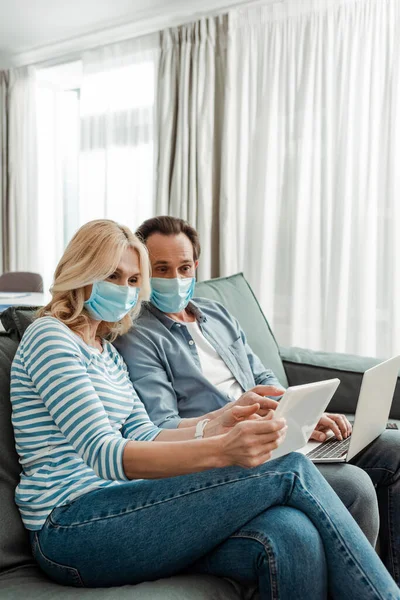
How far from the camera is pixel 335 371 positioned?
2.24 m

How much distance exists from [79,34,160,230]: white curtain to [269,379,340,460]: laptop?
3.21 metres

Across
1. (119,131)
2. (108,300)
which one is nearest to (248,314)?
(108,300)

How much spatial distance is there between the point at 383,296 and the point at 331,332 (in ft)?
1.13

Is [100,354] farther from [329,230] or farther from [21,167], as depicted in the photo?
[21,167]

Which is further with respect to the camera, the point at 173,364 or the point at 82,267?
the point at 173,364

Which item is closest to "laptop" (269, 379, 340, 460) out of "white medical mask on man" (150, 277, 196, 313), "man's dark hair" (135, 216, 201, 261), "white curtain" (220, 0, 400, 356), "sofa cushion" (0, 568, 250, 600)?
"sofa cushion" (0, 568, 250, 600)

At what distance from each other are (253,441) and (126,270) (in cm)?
54

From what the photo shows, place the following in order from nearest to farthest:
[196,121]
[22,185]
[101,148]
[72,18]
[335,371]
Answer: [335,371]
[196,121]
[72,18]
[101,148]
[22,185]

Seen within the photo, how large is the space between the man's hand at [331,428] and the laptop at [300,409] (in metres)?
0.35

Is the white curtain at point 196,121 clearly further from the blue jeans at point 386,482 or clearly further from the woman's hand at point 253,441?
the woman's hand at point 253,441

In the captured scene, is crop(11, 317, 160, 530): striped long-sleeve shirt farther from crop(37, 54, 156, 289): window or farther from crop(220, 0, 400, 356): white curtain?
crop(37, 54, 156, 289): window

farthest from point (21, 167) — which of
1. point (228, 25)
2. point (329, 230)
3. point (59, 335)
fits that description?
point (59, 335)

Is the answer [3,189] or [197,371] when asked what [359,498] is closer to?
[197,371]

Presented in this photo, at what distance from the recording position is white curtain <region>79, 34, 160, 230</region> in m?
4.33
